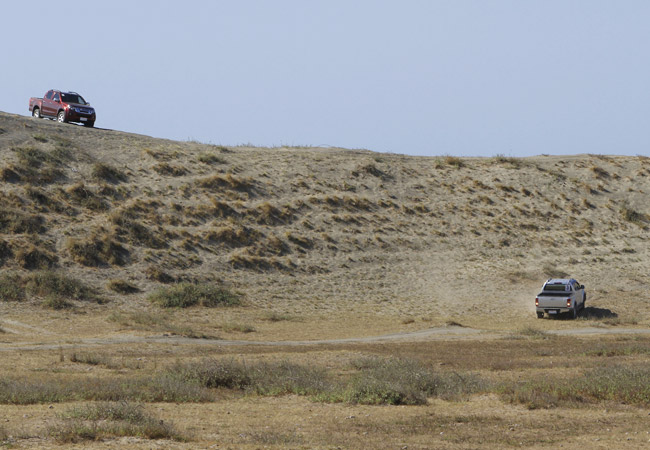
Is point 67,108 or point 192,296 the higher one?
point 67,108

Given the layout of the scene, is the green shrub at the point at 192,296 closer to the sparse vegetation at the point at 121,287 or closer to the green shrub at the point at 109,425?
the sparse vegetation at the point at 121,287

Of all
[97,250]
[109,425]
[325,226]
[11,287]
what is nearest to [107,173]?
[97,250]

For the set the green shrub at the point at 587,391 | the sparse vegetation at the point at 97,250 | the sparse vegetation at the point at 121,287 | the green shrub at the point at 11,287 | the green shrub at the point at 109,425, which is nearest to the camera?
the green shrub at the point at 109,425

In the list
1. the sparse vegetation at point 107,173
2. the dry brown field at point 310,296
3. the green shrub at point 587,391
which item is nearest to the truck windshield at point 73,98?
the dry brown field at point 310,296

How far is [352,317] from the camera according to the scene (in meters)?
41.4

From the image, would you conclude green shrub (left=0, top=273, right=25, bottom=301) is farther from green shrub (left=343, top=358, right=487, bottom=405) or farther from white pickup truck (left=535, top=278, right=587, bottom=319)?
white pickup truck (left=535, top=278, right=587, bottom=319)

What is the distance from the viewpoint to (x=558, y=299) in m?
39.5

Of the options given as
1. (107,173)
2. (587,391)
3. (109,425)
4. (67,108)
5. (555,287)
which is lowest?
(109,425)

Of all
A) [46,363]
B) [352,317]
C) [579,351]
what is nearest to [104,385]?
[46,363]

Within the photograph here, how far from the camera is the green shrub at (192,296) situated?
134ft

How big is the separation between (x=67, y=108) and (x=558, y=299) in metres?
38.6

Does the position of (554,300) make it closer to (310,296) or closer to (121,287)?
(310,296)

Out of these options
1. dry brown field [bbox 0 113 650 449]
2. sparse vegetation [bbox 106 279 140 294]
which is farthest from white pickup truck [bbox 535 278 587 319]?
sparse vegetation [bbox 106 279 140 294]

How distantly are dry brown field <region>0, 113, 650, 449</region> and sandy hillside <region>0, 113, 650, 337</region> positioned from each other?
0.20 metres
